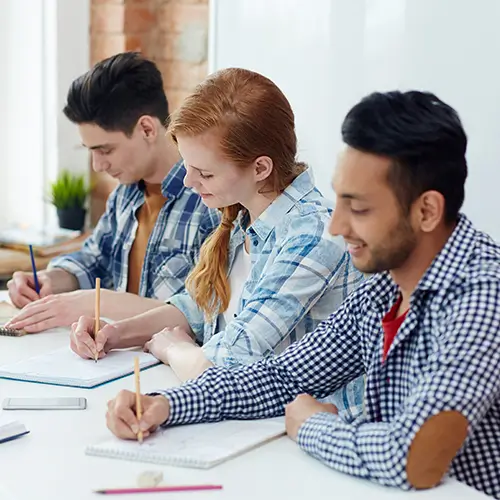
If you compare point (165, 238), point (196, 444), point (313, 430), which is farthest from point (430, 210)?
point (165, 238)

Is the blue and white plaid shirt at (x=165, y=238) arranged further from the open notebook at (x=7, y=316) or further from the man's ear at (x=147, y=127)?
the open notebook at (x=7, y=316)

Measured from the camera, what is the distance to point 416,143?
1.33 meters

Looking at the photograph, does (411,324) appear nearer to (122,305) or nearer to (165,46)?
(122,305)

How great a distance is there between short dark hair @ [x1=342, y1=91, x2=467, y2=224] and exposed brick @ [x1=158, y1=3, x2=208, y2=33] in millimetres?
2144

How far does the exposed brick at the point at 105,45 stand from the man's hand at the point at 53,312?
61.4 inches

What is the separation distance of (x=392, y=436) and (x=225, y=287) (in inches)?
32.3

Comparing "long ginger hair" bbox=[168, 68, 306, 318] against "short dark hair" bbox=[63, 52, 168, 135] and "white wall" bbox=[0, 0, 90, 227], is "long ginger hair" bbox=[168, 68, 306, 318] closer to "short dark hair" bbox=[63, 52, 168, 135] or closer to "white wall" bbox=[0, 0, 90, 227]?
"short dark hair" bbox=[63, 52, 168, 135]

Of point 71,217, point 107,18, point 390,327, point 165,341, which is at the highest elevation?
point 107,18

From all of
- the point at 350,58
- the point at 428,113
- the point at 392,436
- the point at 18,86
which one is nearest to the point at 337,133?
the point at 350,58

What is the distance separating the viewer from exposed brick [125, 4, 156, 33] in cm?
349

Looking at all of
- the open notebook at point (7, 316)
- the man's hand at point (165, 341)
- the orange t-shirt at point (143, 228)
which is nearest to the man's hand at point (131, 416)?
the man's hand at point (165, 341)

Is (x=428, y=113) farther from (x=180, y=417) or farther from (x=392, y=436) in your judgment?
(x=180, y=417)

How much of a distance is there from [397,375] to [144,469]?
0.40 metres

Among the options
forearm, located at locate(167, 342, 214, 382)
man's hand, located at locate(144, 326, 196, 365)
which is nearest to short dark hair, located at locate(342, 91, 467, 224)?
forearm, located at locate(167, 342, 214, 382)
